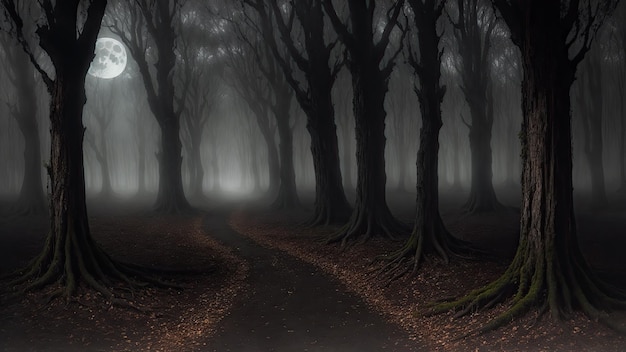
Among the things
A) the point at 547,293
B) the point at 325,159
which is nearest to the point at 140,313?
the point at 547,293

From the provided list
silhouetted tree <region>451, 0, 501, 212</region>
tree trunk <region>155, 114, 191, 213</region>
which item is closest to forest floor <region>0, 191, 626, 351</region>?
silhouetted tree <region>451, 0, 501, 212</region>

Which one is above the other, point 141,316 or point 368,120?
point 368,120

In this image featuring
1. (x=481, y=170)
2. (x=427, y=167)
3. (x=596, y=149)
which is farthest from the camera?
(x=596, y=149)

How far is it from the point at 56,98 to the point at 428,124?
8.78 m

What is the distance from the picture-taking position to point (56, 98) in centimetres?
998

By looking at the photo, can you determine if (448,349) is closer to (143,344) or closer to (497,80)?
(143,344)

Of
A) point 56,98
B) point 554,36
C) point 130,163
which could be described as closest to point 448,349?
point 554,36

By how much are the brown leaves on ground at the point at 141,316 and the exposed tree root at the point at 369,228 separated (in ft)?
12.2

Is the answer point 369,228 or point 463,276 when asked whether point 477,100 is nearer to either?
point 369,228

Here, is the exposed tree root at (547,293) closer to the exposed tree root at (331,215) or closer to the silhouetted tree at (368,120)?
the silhouetted tree at (368,120)

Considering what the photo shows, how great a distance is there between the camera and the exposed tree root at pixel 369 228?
48.8ft

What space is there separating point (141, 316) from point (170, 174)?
1700 cm

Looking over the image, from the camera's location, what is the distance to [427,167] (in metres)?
11.9

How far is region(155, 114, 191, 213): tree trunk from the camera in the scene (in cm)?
2428
